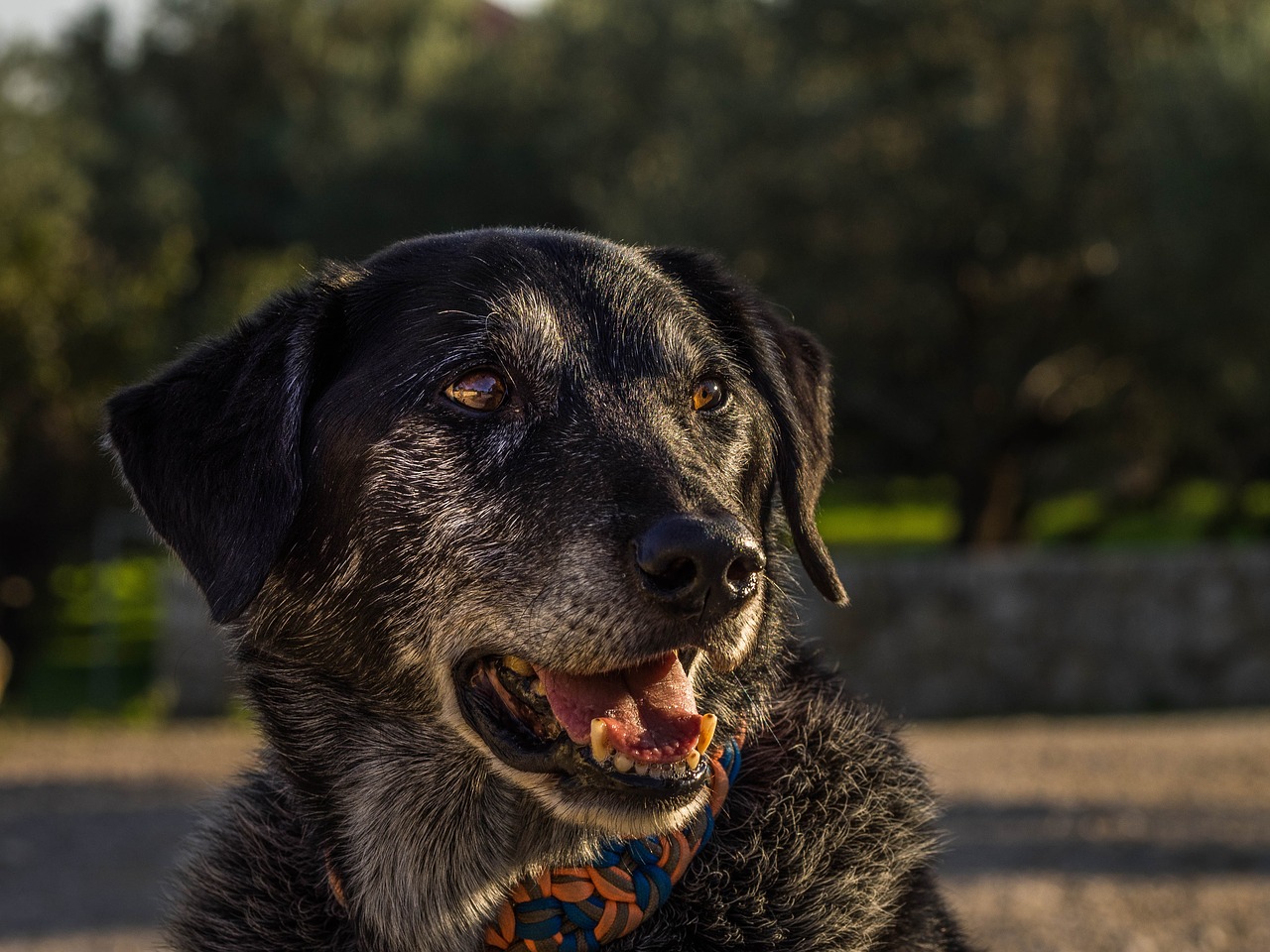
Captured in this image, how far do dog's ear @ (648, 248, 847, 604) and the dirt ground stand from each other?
687mm

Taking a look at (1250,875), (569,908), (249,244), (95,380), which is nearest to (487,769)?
(569,908)

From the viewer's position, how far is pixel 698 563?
2760 mm

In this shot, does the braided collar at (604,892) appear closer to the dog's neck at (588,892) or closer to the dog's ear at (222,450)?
the dog's neck at (588,892)

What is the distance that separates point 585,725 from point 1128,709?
1298 centimetres

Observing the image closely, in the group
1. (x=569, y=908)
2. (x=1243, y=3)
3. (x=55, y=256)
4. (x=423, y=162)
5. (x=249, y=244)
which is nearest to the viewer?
(x=569, y=908)

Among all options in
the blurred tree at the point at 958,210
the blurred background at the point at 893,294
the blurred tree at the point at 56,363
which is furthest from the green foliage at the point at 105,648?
the blurred tree at the point at 958,210

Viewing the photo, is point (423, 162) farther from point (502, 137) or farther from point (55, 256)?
point (55, 256)

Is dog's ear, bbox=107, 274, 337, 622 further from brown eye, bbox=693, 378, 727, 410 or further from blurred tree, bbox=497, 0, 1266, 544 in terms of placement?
blurred tree, bbox=497, 0, 1266, 544

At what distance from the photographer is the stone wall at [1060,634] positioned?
14.8 m

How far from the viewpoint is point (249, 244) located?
3253 cm

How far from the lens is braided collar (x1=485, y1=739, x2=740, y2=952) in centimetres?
306

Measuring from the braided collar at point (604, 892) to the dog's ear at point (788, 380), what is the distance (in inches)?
23.5

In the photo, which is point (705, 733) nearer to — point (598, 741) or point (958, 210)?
point (598, 741)

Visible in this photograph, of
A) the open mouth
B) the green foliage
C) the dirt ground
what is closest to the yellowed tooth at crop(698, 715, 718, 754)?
the open mouth
